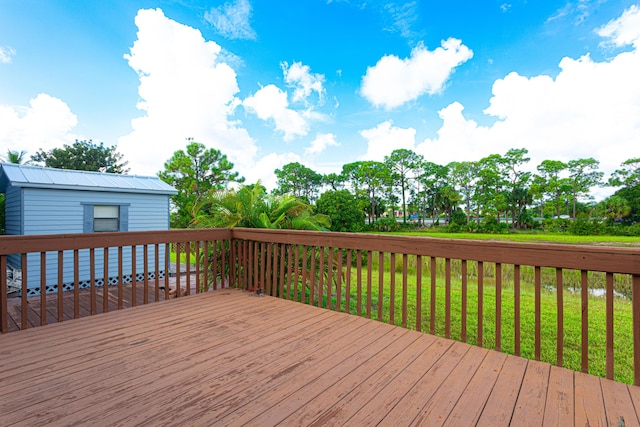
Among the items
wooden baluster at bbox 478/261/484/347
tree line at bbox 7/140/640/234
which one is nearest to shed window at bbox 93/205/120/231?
tree line at bbox 7/140/640/234

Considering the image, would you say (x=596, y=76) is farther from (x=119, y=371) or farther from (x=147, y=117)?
(x=147, y=117)

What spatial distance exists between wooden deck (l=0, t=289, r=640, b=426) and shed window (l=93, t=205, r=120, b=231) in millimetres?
4779

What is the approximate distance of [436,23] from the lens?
1041 cm

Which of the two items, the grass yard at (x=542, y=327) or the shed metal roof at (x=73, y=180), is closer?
the grass yard at (x=542, y=327)

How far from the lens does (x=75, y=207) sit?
584 centimetres

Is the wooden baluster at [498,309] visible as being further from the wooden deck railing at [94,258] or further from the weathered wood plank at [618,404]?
the wooden deck railing at [94,258]

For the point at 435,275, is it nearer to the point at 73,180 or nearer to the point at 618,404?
the point at 618,404

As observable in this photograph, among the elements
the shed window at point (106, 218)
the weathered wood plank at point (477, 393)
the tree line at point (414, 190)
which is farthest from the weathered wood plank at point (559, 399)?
the shed window at point (106, 218)

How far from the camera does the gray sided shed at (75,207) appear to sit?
17.8 ft

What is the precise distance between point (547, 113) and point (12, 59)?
72.4 ft

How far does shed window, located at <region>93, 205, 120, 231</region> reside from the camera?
20.1 feet

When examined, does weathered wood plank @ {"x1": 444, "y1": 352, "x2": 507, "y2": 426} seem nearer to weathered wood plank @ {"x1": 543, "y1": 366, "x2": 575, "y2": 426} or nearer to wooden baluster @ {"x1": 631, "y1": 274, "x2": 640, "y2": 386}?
weathered wood plank @ {"x1": 543, "y1": 366, "x2": 575, "y2": 426}

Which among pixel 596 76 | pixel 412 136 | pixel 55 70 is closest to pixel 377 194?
pixel 412 136

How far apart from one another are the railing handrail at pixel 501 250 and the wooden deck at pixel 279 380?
63 centimetres
